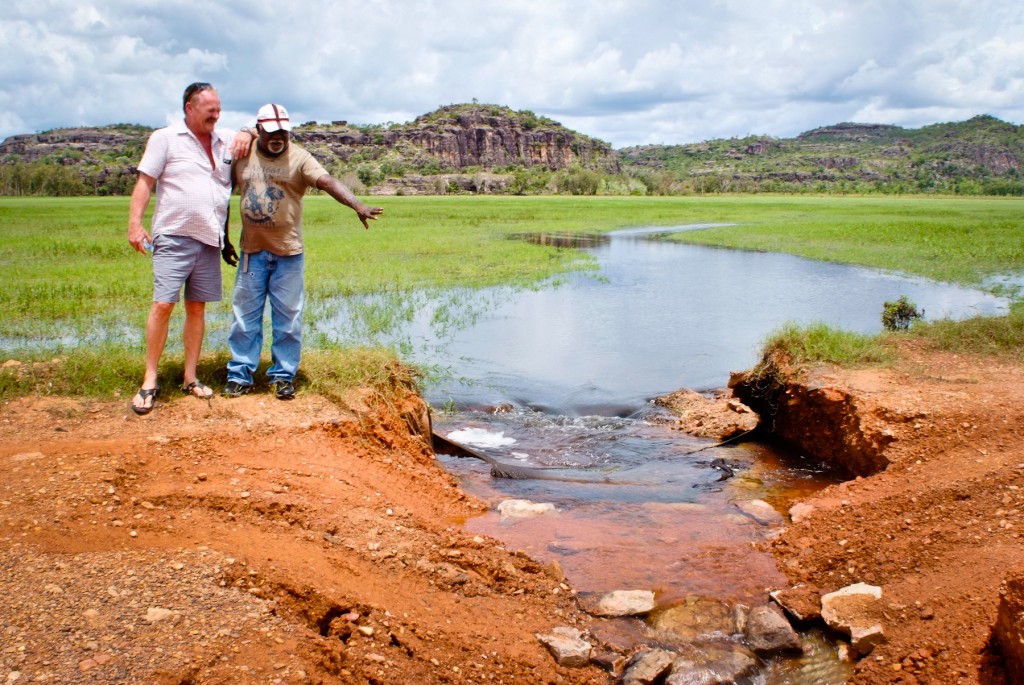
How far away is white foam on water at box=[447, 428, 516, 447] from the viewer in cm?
867

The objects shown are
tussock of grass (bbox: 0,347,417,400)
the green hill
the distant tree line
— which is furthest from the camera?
the green hill

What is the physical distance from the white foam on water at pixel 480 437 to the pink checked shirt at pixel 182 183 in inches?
146

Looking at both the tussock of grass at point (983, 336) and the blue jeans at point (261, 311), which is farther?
the tussock of grass at point (983, 336)

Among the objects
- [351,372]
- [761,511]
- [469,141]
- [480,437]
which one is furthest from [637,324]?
[469,141]

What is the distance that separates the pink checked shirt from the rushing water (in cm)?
309

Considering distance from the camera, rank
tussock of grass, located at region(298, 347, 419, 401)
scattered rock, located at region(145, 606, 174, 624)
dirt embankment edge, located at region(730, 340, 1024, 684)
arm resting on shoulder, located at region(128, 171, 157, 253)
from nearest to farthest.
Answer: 1. scattered rock, located at region(145, 606, 174, 624)
2. dirt embankment edge, located at region(730, 340, 1024, 684)
3. arm resting on shoulder, located at region(128, 171, 157, 253)
4. tussock of grass, located at region(298, 347, 419, 401)

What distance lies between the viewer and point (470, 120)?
169m

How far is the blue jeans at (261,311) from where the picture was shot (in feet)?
20.7

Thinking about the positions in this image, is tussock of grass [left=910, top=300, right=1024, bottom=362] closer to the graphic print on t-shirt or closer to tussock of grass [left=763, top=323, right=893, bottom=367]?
tussock of grass [left=763, top=323, right=893, bottom=367]

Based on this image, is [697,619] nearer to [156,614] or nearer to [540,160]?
[156,614]

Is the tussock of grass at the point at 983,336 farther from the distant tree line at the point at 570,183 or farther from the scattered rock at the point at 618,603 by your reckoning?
the distant tree line at the point at 570,183

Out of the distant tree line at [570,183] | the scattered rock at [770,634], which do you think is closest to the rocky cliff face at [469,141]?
the distant tree line at [570,183]

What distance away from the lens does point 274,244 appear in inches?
245

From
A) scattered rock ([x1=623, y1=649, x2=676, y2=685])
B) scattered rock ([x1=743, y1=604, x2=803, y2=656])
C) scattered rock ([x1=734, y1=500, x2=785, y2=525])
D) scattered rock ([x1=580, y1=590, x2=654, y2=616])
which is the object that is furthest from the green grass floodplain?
scattered rock ([x1=743, y1=604, x2=803, y2=656])
